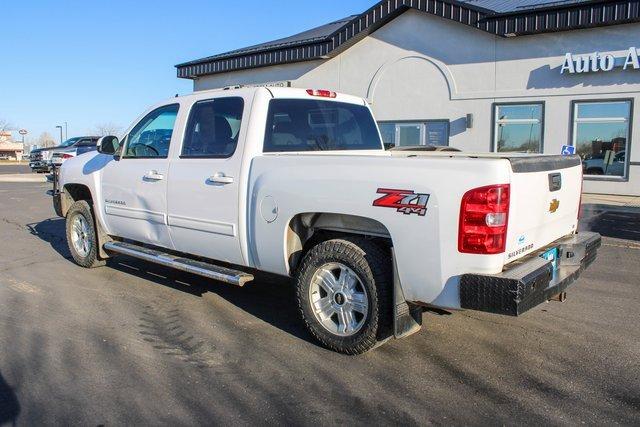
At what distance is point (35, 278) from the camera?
6.78m

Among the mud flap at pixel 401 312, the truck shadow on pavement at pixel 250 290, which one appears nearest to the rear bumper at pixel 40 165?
the truck shadow on pavement at pixel 250 290

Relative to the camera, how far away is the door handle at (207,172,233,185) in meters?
4.96

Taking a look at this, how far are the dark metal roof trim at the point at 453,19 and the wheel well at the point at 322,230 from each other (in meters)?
12.8

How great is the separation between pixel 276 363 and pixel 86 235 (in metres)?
3.89

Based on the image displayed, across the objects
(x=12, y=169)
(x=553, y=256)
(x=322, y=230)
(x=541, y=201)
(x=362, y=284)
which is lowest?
(x=12, y=169)

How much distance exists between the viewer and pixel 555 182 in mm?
4289

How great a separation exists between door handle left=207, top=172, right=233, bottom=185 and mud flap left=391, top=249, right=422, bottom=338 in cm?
169

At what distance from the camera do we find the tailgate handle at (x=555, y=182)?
4.23 metres

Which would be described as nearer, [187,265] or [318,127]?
[187,265]

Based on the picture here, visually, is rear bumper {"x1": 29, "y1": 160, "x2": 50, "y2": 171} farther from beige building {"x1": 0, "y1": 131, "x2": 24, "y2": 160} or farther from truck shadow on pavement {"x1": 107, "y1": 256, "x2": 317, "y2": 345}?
beige building {"x1": 0, "y1": 131, "x2": 24, "y2": 160}

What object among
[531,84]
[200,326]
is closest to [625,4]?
[531,84]

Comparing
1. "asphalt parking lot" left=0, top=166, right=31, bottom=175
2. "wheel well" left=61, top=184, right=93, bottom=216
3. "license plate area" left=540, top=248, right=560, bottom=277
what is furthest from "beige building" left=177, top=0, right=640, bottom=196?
"asphalt parking lot" left=0, top=166, right=31, bottom=175

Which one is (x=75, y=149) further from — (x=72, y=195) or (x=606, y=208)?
(x=606, y=208)

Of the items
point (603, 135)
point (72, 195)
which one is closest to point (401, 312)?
point (72, 195)
